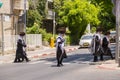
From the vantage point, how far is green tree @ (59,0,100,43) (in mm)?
56750

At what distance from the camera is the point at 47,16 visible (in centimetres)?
6303

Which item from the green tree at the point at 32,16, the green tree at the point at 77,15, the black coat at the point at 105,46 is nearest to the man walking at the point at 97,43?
the black coat at the point at 105,46

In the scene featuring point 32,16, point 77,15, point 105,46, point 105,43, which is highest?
point 77,15

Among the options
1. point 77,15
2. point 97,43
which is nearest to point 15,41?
point 97,43

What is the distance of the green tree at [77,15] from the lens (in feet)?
186

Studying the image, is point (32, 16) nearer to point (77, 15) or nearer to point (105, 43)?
point (77, 15)

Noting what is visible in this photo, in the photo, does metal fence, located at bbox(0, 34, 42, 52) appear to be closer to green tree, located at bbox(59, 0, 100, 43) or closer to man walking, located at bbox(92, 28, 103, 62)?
green tree, located at bbox(59, 0, 100, 43)

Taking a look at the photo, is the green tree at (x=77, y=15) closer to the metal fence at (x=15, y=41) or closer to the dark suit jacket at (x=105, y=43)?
the metal fence at (x=15, y=41)

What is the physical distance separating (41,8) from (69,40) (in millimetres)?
6475

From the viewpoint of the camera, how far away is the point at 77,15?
56.8m

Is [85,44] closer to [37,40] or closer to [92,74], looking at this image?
[37,40]

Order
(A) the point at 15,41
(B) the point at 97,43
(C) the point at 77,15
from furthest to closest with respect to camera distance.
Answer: (C) the point at 77,15
(A) the point at 15,41
(B) the point at 97,43

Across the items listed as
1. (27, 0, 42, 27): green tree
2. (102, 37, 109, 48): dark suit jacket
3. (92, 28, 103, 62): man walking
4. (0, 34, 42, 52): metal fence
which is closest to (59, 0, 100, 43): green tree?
(27, 0, 42, 27): green tree

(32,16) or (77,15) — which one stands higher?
(77,15)
